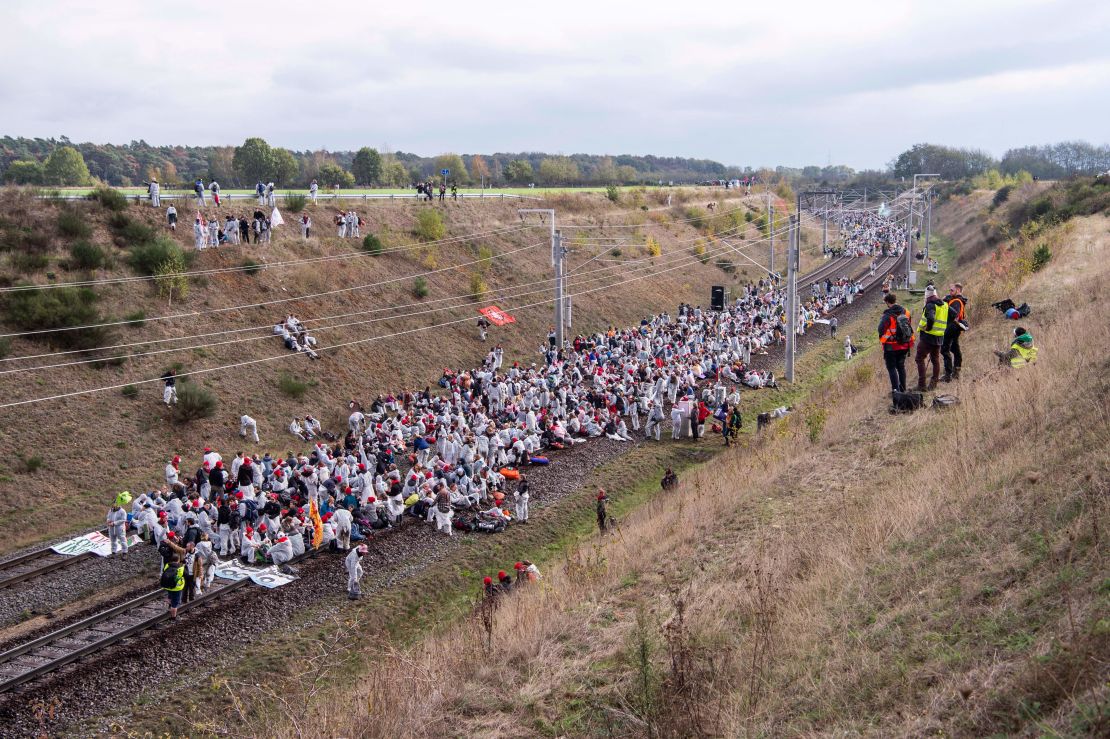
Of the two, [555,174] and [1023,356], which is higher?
[555,174]

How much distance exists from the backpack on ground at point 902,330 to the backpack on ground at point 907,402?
38.8 inches

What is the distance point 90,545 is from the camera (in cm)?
1872

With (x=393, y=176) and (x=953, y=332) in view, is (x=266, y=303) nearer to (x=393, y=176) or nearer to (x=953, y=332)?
(x=953, y=332)

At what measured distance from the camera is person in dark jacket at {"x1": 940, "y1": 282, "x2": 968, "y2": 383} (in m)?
15.4

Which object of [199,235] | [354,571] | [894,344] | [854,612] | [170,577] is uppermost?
[199,235]

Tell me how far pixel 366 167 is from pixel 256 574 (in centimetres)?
6896

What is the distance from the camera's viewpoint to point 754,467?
1670cm

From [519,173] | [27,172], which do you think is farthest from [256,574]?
[519,173]

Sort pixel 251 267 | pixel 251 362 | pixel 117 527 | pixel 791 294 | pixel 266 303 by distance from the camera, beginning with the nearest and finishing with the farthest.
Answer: pixel 117 527 → pixel 251 362 → pixel 791 294 → pixel 266 303 → pixel 251 267

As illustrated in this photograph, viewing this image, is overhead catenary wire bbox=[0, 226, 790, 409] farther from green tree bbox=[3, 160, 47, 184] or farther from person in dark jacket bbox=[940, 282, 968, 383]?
green tree bbox=[3, 160, 47, 184]

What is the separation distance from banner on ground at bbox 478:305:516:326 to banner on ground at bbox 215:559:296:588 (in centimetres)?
2416

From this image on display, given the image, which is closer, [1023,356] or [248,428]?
[1023,356]

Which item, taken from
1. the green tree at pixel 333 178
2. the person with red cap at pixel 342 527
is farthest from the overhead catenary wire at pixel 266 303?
the green tree at pixel 333 178

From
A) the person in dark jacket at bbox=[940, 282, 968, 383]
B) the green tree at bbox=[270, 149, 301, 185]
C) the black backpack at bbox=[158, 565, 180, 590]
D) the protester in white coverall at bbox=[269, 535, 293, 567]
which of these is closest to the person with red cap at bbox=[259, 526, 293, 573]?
the protester in white coverall at bbox=[269, 535, 293, 567]
